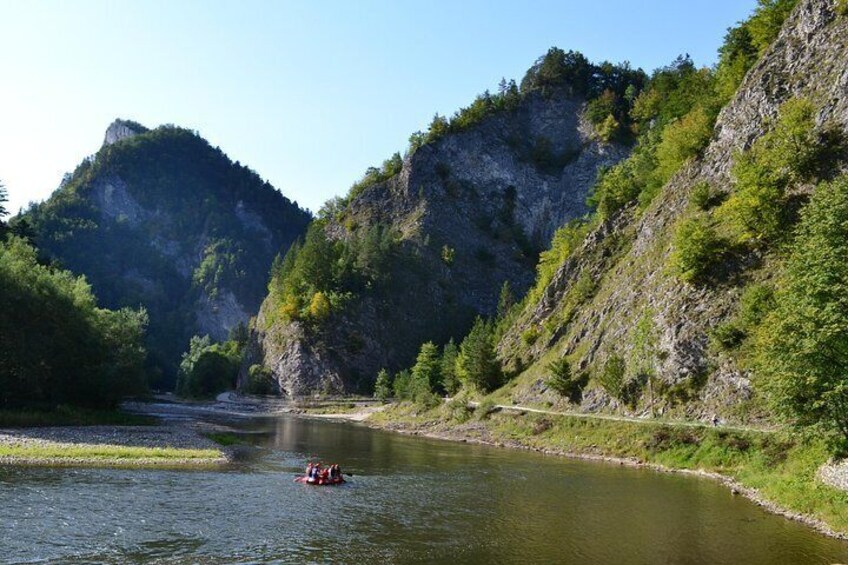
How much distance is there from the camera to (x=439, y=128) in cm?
19112

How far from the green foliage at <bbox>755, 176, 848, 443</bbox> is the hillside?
115 m

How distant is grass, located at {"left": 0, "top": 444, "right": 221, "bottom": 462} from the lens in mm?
44031

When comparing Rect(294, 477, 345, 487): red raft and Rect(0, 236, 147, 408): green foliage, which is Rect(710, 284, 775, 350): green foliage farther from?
Rect(0, 236, 147, 408): green foliage

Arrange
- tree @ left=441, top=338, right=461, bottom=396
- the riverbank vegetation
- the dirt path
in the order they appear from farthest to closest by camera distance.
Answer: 1. tree @ left=441, top=338, right=461, bottom=396
2. the dirt path
3. the riverbank vegetation

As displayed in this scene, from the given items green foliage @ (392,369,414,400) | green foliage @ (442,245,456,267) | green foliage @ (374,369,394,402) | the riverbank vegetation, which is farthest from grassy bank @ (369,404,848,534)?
green foliage @ (442,245,456,267)

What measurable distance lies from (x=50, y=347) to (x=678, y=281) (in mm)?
75013

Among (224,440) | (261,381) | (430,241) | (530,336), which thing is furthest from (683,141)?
(261,381)

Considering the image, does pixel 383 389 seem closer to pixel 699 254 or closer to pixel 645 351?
pixel 645 351

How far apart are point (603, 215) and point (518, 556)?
84.3m

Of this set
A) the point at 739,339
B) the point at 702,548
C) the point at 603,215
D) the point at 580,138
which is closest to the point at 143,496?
the point at 702,548

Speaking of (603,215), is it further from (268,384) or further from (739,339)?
(268,384)

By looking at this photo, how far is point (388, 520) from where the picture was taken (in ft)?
108

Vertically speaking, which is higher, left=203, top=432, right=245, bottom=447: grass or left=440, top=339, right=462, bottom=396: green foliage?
left=440, top=339, right=462, bottom=396: green foliage

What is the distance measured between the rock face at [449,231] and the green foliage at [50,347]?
6776 cm
